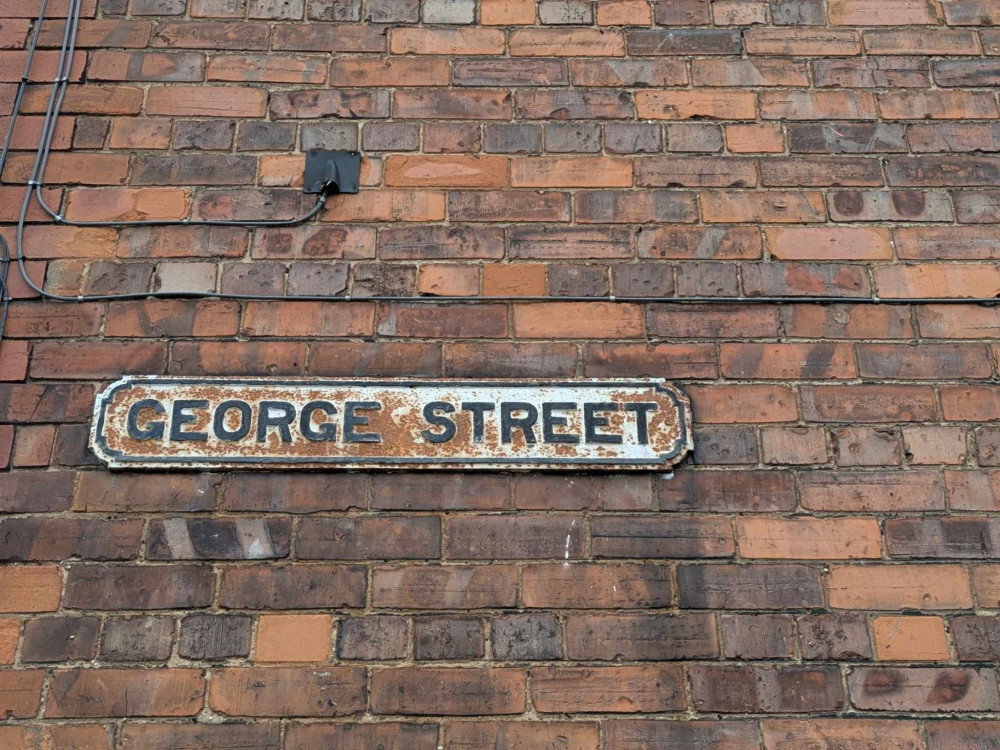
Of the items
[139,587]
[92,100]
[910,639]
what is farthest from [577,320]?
[92,100]

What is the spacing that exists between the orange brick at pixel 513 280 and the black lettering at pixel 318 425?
44cm

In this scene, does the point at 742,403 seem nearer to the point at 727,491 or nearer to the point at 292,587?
the point at 727,491

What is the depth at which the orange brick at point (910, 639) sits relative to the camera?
1.74m

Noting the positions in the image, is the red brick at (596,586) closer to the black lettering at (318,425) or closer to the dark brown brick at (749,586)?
the dark brown brick at (749,586)

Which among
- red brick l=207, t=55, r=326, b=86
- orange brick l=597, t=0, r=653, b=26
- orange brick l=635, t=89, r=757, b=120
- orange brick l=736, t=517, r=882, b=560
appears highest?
orange brick l=597, t=0, r=653, b=26

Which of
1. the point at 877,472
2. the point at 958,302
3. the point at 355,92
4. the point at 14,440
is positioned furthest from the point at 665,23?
the point at 14,440

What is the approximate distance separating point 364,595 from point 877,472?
1.11 meters

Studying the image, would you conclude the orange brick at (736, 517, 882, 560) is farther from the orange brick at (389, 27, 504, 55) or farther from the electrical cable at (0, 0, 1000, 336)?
the orange brick at (389, 27, 504, 55)

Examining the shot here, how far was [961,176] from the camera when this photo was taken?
2.15m

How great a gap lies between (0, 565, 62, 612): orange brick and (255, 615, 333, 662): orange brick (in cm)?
42

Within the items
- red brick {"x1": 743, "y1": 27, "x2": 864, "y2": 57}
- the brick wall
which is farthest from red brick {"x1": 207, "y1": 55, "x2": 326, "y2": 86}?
red brick {"x1": 743, "y1": 27, "x2": 864, "y2": 57}

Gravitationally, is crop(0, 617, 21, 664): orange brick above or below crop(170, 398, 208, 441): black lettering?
below

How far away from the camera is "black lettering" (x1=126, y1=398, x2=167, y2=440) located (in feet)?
6.09

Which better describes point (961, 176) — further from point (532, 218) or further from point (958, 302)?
point (532, 218)
